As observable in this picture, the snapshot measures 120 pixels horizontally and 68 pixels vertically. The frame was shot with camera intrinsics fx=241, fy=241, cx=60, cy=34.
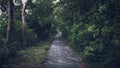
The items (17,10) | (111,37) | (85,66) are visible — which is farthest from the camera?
(17,10)

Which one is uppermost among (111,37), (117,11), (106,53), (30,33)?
(117,11)

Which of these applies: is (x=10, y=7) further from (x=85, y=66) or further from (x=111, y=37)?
(x=111, y=37)

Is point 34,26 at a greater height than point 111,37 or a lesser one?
lesser

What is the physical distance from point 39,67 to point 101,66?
4590 mm

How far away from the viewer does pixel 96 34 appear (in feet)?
55.5

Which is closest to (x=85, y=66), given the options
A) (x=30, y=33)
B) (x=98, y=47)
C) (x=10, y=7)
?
(x=98, y=47)

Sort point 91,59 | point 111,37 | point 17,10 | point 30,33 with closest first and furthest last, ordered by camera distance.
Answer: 1. point 111,37
2. point 91,59
3. point 30,33
4. point 17,10

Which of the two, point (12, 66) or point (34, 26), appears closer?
point (12, 66)

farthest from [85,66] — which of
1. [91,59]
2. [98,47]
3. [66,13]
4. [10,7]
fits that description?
[66,13]

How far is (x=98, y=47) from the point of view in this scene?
16453 mm

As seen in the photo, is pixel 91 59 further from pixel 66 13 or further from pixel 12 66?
pixel 66 13

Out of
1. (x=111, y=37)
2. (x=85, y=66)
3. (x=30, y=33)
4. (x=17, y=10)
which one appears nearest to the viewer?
(x=111, y=37)

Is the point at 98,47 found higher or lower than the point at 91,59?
higher

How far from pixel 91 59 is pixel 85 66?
7.77 feet
